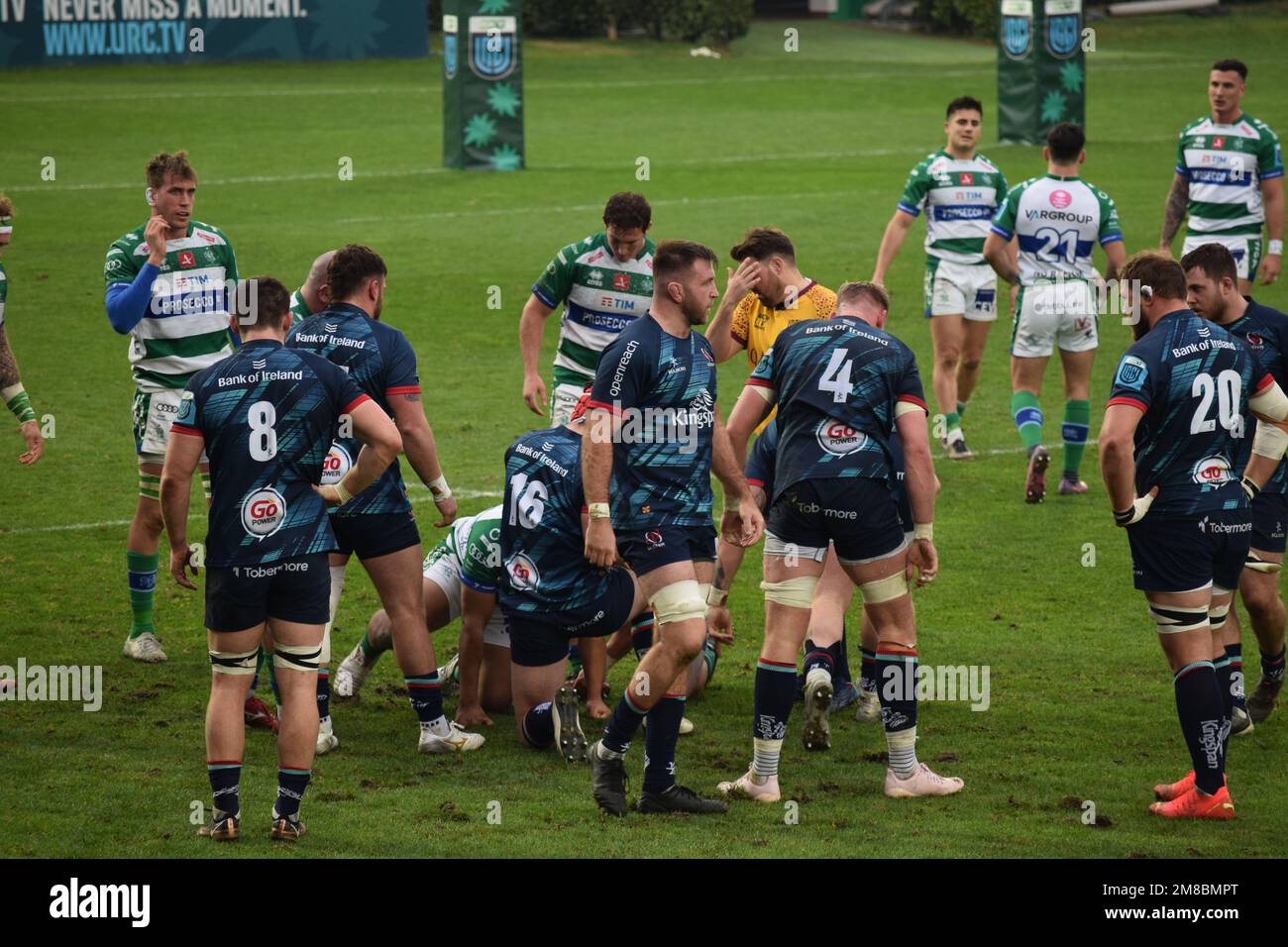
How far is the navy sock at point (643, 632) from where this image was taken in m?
8.28

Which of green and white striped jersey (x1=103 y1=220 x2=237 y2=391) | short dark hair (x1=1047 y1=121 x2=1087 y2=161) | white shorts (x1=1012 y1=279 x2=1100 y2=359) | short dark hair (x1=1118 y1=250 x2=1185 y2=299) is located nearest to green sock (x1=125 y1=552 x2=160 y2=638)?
green and white striped jersey (x1=103 y1=220 x2=237 y2=391)

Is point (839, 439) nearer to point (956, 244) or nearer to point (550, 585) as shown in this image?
point (550, 585)

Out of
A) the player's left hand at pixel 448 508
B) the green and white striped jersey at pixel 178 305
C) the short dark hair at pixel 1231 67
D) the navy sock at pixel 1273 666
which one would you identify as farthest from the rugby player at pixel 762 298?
the short dark hair at pixel 1231 67

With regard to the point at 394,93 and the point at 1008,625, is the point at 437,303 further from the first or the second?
the point at 394,93

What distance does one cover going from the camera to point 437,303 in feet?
61.5

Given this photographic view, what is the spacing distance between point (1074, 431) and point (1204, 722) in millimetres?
5784

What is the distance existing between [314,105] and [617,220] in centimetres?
2460

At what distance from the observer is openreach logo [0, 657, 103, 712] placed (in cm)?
841

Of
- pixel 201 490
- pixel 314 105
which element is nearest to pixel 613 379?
pixel 201 490

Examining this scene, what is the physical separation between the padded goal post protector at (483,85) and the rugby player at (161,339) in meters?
17.2

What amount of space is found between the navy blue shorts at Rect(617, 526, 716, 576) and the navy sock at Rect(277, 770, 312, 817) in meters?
1.60

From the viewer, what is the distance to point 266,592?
21.6 ft

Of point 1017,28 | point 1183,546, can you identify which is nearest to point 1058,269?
point 1183,546
